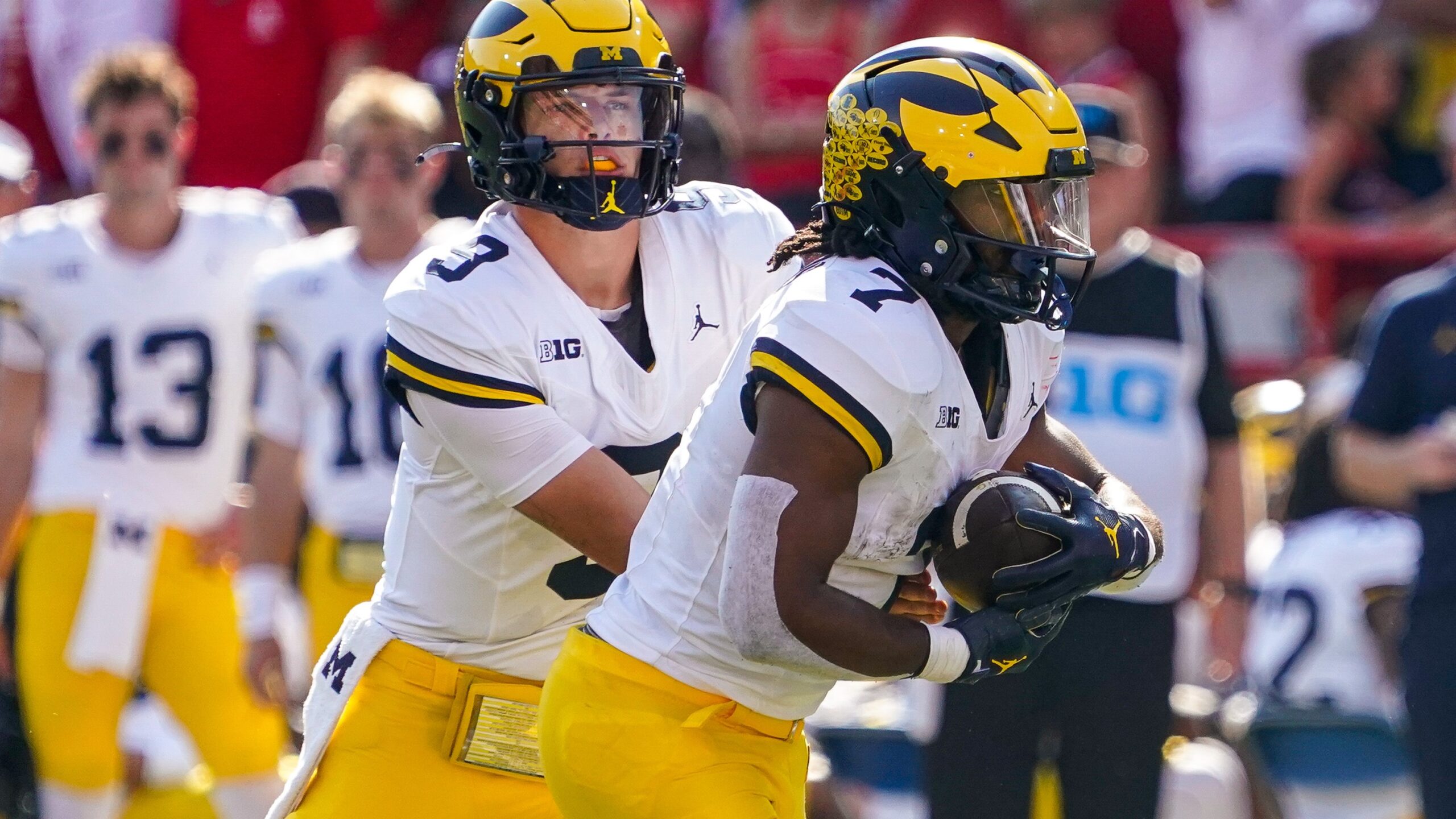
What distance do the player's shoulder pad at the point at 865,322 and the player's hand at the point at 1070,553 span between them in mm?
241

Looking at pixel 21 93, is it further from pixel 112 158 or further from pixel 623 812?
pixel 623 812

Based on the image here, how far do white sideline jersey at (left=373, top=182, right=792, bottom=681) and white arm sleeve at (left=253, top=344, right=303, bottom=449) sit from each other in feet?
7.55

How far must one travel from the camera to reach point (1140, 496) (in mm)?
4594

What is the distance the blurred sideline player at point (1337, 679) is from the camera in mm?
5023

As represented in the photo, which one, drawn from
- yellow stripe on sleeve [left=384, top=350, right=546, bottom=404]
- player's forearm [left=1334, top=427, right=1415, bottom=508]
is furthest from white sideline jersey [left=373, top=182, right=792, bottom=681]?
player's forearm [left=1334, top=427, right=1415, bottom=508]

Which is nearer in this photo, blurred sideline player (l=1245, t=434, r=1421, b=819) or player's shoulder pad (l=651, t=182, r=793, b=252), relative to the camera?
player's shoulder pad (l=651, t=182, r=793, b=252)

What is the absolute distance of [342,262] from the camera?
17.9 ft

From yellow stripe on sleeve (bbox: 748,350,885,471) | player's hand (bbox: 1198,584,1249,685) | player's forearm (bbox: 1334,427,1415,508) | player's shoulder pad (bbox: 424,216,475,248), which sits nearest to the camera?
yellow stripe on sleeve (bbox: 748,350,885,471)

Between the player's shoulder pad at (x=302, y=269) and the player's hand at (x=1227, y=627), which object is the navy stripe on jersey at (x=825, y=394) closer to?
the player's hand at (x=1227, y=627)

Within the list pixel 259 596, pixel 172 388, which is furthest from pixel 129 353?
pixel 259 596

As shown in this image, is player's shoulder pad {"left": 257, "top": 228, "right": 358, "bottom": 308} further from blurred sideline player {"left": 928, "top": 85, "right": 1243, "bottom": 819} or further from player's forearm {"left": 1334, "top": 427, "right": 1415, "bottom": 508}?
player's forearm {"left": 1334, "top": 427, "right": 1415, "bottom": 508}

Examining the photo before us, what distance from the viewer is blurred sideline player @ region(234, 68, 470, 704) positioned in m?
5.32

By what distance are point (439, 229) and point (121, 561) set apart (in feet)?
3.93

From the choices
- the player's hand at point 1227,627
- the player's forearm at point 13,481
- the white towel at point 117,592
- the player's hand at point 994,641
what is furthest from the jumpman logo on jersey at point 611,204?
the player's forearm at point 13,481
